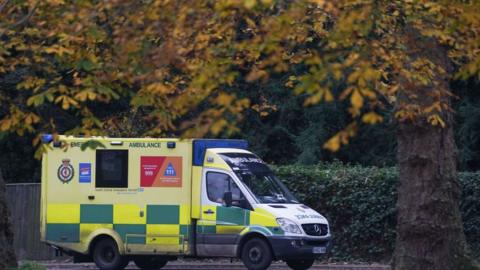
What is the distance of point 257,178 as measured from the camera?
Answer: 19.1 metres

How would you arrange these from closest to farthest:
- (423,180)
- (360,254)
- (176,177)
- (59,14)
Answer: (59,14), (423,180), (176,177), (360,254)

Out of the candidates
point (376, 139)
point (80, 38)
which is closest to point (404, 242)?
point (80, 38)

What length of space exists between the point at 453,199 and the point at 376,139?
17.1 m

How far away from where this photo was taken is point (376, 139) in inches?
1227

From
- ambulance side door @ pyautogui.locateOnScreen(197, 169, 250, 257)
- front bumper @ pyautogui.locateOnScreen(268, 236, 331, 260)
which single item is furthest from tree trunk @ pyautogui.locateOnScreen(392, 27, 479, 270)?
ambulance side door @ pyautogui.locateOnScreen(197, 169, 250, 257)

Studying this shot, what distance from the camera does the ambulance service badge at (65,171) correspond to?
1972 cm

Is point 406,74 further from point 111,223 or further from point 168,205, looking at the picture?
point 111,223

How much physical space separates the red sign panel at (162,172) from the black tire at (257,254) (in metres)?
1.87

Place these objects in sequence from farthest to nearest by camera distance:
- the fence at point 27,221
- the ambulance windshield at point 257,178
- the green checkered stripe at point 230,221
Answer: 1. the fence at point 27,221
2. the ambulance windshield at point 257,178
3. the green checkered stripe at point 230,221

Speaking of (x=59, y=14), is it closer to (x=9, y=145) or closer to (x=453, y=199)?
(x=453, y=199)

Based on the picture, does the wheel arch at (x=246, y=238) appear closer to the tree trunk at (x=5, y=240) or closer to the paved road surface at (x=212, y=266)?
the paved road surface at (x=212, y=266)

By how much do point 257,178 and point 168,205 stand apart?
6.05 feet

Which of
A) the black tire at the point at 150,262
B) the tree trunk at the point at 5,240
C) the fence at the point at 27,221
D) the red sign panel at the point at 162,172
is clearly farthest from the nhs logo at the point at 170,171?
the fence at the point at 27,221

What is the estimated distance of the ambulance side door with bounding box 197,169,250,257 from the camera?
18641mm
